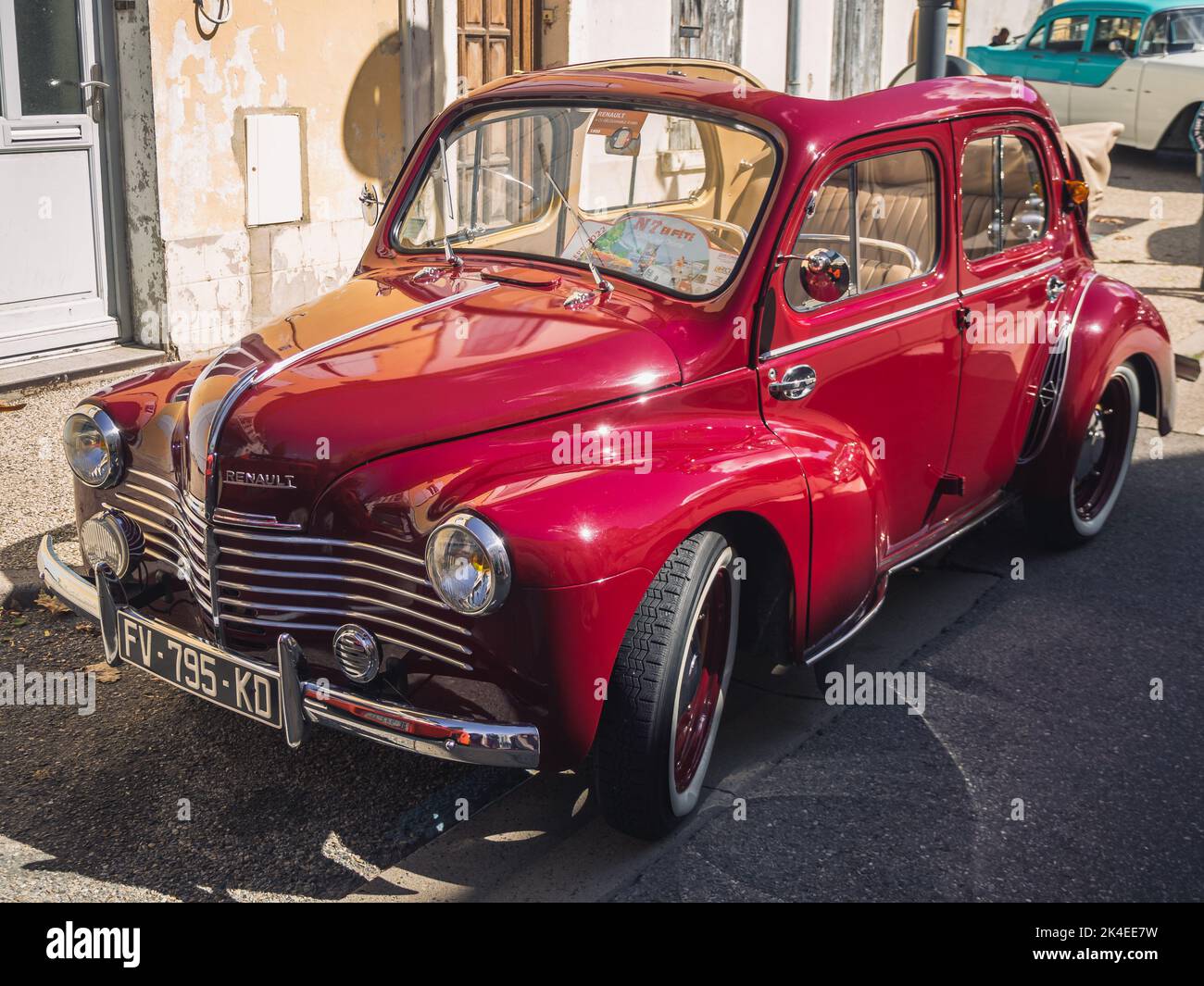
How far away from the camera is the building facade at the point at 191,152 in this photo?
7.03 m

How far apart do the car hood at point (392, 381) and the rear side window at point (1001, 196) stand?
4.77ft

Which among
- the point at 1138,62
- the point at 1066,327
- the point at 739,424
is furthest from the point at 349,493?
the point at 1138,62

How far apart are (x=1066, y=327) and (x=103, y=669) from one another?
3.57 meters

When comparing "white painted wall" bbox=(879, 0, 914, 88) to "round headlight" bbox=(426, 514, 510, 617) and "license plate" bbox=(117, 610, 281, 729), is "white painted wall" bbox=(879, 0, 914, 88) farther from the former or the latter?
"round headlight" bbox=(426, 514, 510, 617)

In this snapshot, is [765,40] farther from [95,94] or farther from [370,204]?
[370,204]

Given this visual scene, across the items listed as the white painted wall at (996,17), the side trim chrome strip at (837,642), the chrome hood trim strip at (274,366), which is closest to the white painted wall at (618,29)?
the chrome hood trim strip at (274,366)

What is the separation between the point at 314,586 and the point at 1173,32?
49.8 feet

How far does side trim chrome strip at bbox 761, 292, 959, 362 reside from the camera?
386 centimetres

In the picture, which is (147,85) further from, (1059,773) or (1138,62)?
(1138,62)

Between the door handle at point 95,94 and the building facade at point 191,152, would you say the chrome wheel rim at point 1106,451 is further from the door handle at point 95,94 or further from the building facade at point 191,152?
the door handle at point 95,94

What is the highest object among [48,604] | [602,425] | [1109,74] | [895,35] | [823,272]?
[895,35]

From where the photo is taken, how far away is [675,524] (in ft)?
10.5

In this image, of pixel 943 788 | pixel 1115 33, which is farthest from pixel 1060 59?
pixel 943 788

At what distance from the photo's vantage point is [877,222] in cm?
439
